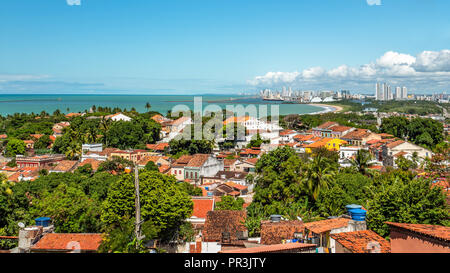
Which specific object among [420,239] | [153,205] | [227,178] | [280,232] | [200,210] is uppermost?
[420,239]

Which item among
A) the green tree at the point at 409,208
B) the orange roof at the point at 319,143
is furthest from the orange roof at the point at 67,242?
the orange roof at the point at 319,143

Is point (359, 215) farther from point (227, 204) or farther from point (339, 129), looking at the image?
point (339, 129)

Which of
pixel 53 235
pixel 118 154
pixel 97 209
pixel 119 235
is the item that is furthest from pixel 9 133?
pixel 119 235

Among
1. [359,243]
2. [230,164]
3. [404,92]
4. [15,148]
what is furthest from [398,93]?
[359,243]

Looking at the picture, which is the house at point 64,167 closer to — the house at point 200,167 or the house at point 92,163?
the house at point 92,163

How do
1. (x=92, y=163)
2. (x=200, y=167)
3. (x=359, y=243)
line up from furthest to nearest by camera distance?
1. (x=92, y=163)
2. (x=200, y=167)
3. (x=359, y=243)

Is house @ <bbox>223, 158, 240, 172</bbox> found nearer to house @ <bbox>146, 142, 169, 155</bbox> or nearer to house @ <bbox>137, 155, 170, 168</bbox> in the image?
house @ <bbox>137, 155, 170, 168</bbox>
